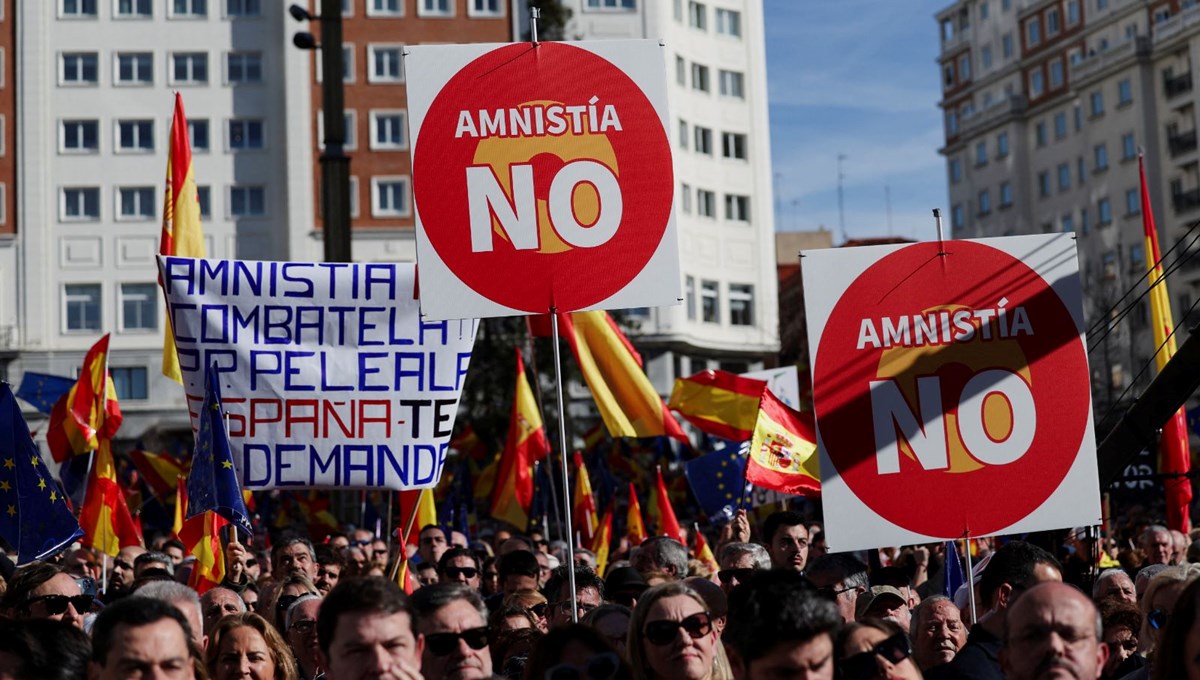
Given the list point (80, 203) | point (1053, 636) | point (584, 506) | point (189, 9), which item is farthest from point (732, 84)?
point (1053, 636)

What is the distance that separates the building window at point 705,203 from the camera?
64.0m

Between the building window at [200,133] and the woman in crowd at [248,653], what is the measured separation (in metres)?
56.5

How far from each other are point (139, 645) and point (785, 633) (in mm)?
1781

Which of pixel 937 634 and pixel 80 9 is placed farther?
pixel 80 9

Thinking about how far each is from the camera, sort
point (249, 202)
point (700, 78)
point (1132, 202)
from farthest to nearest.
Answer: point (1132, 202) → point (700, 78) → point (249, 202)

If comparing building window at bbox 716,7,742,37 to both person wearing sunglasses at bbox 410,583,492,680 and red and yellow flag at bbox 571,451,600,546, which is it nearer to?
red and yellow flag at bbox 571,451,600,546

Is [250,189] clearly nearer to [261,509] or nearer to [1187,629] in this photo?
[261,509]

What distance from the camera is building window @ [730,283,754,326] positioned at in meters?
64.8

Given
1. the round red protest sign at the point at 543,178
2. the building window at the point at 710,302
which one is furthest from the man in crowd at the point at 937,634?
the building window at the point at 710,302

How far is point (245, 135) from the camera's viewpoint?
61.7 meters

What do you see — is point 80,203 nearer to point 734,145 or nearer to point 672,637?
point 734,145

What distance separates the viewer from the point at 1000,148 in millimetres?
89000

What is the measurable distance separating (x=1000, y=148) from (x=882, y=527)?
83.8 m

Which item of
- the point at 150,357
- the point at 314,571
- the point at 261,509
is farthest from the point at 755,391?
the point at 150,357
